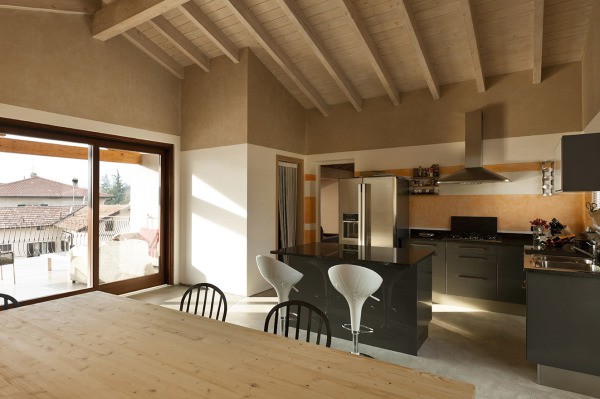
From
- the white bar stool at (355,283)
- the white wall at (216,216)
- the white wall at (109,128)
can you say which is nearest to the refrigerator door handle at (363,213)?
the white wall at (216,216)

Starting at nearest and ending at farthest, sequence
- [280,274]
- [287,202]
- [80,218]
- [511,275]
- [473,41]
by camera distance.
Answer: [280,274] < [473,41] < [511,275] < [80,218] < [287,202]

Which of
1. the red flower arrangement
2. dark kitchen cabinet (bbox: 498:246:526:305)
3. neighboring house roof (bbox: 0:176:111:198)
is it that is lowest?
dark kitchen cabinet (bbox: 498:246:526:305)


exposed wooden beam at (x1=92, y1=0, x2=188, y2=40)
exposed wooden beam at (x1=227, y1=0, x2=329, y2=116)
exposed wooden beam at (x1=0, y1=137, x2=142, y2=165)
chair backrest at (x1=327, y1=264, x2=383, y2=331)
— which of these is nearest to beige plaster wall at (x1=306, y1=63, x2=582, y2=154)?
exposed wooden beam at (x1=227, y1=0, x2=329, y2=116)

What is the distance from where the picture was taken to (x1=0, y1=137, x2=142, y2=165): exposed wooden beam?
3.96m

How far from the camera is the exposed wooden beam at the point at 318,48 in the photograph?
3952 mm

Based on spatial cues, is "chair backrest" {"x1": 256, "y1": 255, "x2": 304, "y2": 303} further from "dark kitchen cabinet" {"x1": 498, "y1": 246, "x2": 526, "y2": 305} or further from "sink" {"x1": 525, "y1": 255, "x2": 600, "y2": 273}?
"dark kitchen cabinet" {"x1": 498, "y1": 246, "x2": 526, "y2": 305}

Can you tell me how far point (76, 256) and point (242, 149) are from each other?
2618 mm

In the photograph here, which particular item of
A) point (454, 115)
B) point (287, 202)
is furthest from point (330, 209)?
point (454, 115)

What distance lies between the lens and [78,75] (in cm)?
441

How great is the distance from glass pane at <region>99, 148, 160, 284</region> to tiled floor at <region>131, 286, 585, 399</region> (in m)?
0.95

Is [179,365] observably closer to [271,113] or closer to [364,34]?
[364,34]

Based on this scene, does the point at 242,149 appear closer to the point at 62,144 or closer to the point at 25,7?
the point at 62,144

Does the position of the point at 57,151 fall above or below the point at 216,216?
above

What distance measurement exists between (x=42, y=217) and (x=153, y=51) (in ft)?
9.00
